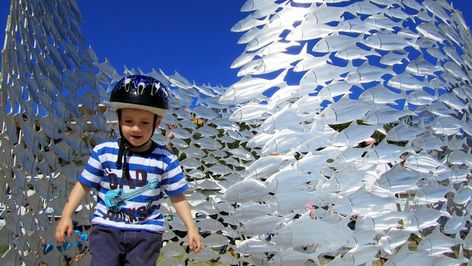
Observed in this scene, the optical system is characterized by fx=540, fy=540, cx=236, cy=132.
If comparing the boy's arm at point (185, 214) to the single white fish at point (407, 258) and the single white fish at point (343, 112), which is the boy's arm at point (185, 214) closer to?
the single white fish at point (343, 112)

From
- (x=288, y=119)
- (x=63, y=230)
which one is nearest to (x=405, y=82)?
(x=288, y=119)

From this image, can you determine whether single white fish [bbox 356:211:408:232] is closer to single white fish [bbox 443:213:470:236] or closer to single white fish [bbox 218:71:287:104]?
single white fish [bbox 443:213:470:236]

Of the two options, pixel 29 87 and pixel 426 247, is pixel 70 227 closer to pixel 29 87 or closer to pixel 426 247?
pixel 29 87

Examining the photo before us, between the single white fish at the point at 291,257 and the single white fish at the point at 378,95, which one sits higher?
the single white fish at the point at 378,95

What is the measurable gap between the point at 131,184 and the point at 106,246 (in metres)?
0.30

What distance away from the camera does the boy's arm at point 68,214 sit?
244 centimetres

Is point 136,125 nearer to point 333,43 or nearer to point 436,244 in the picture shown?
point 333,43

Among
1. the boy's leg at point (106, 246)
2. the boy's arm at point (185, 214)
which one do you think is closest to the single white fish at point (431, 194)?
the boy's arm at point (185, 214)

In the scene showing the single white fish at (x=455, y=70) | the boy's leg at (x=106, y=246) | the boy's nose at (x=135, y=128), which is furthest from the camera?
the single white fish at (x=455, y=70)

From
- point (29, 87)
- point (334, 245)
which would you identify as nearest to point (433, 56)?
point (334, 245)

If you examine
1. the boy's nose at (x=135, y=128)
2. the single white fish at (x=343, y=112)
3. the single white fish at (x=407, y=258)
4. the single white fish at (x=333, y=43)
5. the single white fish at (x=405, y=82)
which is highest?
the single white fish at (x=333, y=43)

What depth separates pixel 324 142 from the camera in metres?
2.77

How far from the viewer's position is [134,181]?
2.55m

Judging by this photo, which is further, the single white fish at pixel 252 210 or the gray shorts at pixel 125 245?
the single white fish at pixel 252 210
